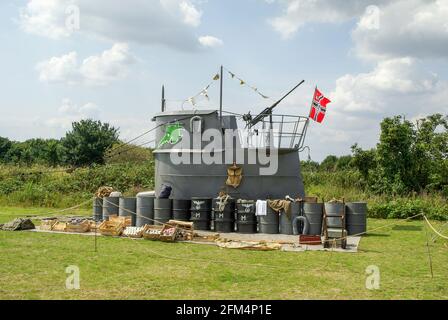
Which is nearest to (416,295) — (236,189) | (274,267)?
(274,267)

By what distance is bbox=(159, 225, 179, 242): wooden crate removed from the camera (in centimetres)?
1332

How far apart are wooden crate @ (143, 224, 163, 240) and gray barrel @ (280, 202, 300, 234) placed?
3.70 m

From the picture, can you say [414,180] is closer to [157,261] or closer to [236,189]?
[236,189]

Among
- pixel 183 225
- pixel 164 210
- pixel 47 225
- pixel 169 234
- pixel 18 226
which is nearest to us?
pixel 169 234

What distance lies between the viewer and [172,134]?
16.7 meters

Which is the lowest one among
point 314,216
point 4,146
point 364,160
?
point 314,216

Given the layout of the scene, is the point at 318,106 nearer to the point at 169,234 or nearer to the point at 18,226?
the point at 169,234

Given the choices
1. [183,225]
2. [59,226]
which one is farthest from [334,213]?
[59,226]

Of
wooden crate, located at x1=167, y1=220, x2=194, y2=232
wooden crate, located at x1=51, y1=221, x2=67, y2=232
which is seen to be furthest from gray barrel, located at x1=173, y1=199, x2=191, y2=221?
wooden crate, located at x1=51, y1=221, x2=67, y2=232

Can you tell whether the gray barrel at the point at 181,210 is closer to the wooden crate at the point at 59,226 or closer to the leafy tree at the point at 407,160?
the wooden crate at the point at 59,226

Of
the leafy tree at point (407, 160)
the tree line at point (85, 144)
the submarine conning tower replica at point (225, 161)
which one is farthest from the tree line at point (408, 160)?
the tree line at point (85, 144)

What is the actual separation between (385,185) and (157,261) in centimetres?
1789

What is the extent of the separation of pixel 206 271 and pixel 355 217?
22.3ft

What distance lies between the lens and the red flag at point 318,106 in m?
15.3
